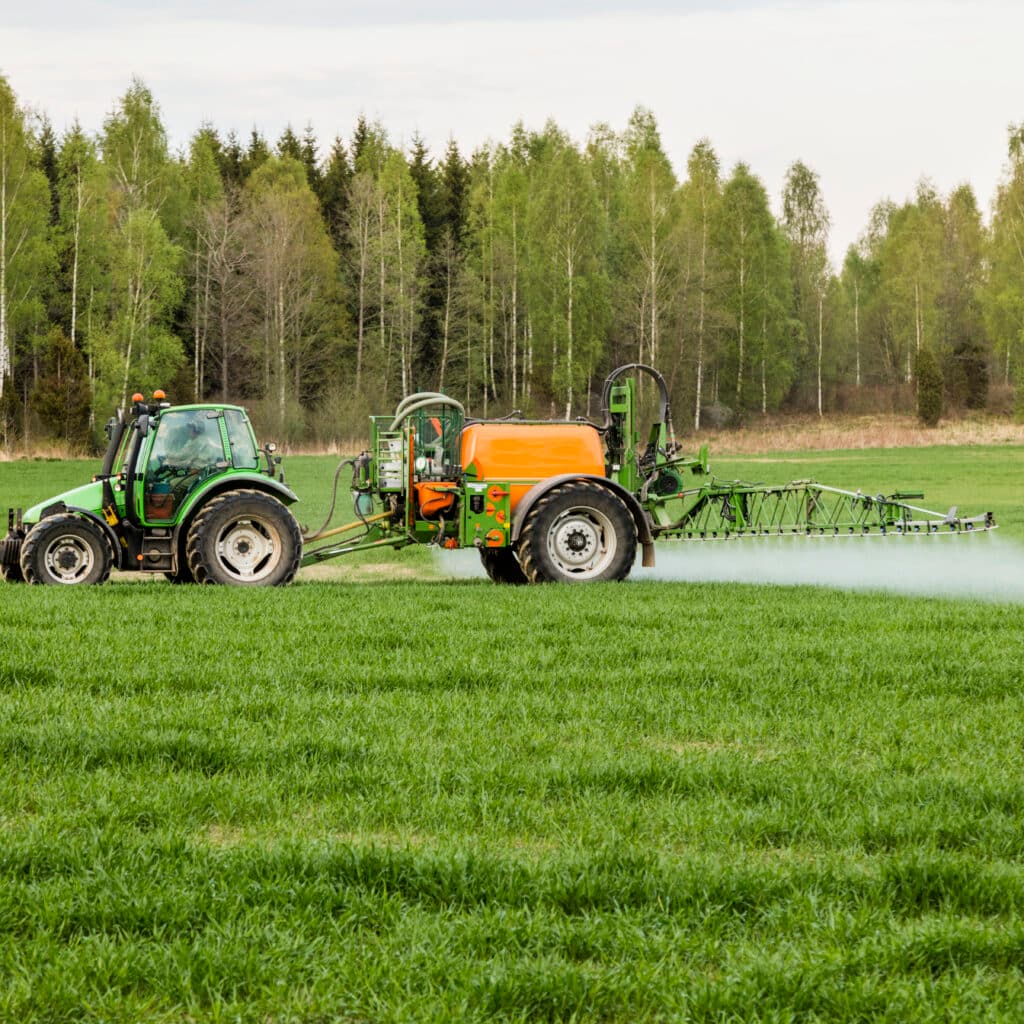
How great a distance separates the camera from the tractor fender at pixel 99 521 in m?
13.9

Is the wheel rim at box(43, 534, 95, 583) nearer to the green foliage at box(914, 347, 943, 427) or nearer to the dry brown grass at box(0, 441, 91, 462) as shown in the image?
the dry brown grass at box(0, 441, 91, 462)

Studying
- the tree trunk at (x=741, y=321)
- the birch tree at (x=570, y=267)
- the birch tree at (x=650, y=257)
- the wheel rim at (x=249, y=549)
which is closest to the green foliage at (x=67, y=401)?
the birch tree at (x=570, y=267)

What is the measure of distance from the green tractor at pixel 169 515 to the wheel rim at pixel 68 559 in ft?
0.03

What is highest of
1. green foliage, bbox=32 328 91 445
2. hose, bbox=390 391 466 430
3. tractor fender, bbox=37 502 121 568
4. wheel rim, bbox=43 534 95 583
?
green foliage, bbox=32 328 91 445

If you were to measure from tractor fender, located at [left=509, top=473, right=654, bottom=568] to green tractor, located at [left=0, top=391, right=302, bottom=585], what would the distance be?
2.28 meters

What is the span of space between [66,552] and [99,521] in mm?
473

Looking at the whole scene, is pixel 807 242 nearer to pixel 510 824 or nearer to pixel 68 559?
pixel 68 559

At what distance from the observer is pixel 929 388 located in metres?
62.8

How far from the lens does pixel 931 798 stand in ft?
18.8

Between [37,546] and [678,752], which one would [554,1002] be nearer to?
[678,752]

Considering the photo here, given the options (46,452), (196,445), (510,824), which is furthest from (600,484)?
(46,452)

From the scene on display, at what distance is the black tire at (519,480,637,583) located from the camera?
1439cm

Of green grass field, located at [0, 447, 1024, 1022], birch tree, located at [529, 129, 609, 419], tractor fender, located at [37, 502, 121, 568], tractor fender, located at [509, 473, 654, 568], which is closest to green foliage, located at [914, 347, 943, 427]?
birch tree, located at [529, 129, 609, 419]

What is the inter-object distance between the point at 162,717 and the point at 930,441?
49.7m
